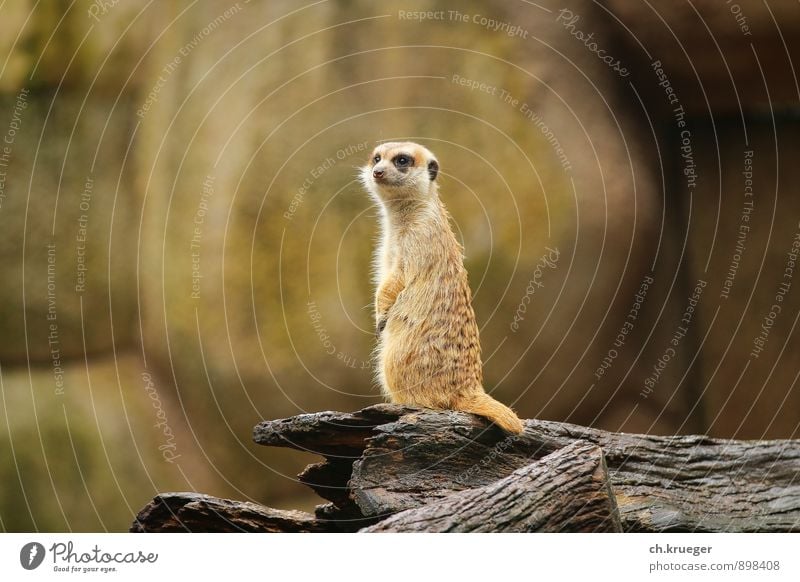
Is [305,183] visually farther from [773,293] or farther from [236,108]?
[773,293]

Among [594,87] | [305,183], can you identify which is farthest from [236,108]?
[594,87]

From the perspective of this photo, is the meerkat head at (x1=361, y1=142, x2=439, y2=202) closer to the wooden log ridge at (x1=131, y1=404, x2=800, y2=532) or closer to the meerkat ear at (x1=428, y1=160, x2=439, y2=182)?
the meerkat ear at (x1=428, y1=160, x2=439, y2=182)

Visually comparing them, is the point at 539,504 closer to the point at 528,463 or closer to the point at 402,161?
the point at 528,463

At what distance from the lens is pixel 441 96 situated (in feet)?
15.9

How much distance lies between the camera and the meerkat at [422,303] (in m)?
3.55

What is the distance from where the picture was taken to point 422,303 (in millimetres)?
3613

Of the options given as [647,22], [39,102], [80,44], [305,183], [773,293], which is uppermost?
[647,22]

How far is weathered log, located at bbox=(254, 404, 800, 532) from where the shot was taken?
3373 millimetres
